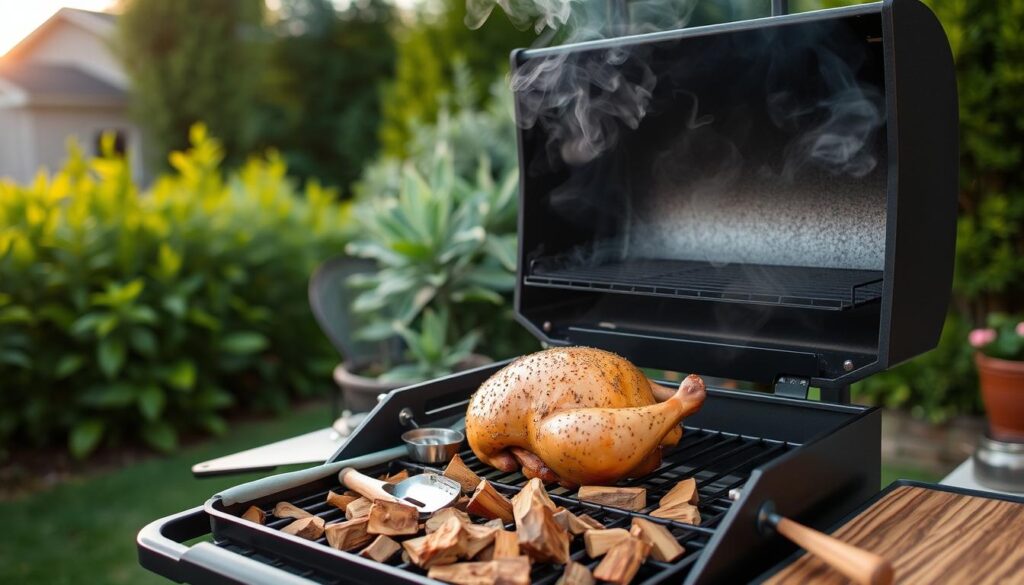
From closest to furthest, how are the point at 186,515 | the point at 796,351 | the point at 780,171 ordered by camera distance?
1. the point at 186,515
2. the point at 796,351
3. the point at 780,171

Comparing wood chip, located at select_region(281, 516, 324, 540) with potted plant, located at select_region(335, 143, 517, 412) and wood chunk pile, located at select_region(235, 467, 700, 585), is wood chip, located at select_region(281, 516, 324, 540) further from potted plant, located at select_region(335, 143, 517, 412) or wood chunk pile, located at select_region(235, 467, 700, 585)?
potted plant, located at select_region(335, 143, 517, 412)

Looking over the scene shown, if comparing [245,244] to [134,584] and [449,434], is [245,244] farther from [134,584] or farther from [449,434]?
[449,434]

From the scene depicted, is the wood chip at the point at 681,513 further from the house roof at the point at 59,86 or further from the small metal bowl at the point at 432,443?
the house roof at the point at 59,86

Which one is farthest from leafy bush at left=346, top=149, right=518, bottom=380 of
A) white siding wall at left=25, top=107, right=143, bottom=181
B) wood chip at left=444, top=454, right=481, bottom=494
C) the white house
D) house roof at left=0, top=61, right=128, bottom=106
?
house roof at left=0, top=61, right=128, bottom=106

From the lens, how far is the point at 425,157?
6.25 meters

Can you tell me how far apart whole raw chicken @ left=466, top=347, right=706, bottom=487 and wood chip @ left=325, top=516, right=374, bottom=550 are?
0.40 m

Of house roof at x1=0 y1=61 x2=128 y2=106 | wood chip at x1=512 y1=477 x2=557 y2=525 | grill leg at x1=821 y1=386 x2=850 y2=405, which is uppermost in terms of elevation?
house roof at x1=0 y1=61 x2=128 y2=106

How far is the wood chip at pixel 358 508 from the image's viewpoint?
156 cm

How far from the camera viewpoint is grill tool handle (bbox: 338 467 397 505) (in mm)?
1662

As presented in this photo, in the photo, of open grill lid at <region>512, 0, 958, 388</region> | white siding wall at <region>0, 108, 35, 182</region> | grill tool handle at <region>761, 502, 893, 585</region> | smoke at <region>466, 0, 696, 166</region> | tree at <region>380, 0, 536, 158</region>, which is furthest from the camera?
white siding wall at <region>0, 108, 35, 182</region>

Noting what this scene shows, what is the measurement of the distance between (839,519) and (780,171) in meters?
0.92

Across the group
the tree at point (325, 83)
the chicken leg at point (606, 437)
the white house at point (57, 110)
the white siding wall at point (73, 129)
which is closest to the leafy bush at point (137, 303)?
the chicken leg at point (606, 437)

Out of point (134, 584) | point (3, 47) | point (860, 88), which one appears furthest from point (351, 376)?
point (860, 88)

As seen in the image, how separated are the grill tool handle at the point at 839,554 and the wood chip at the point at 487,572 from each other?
0.40 meters
